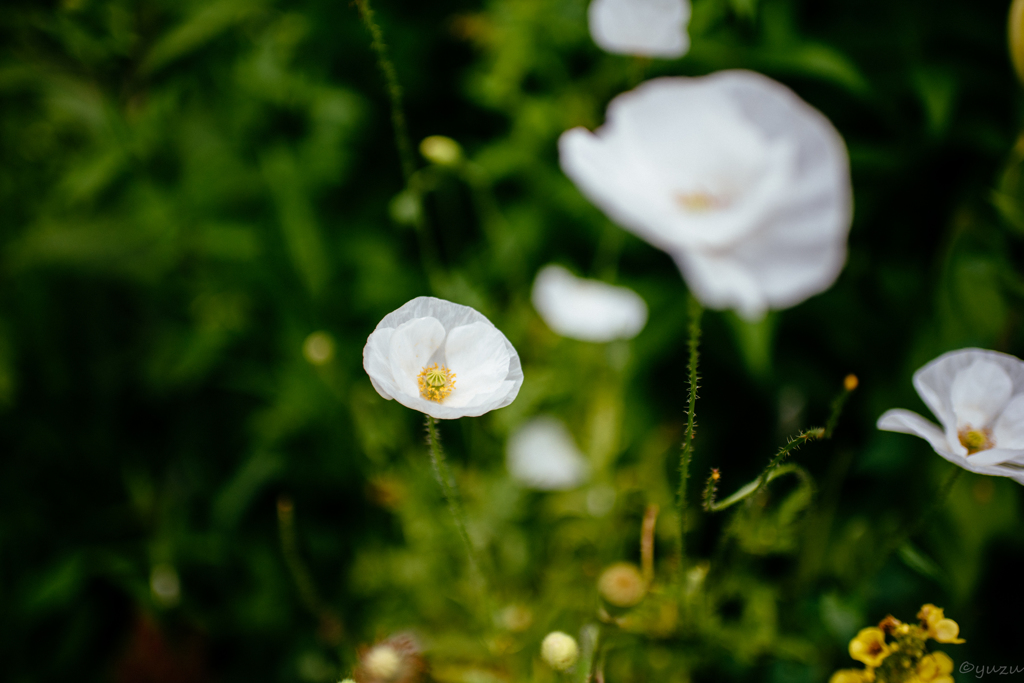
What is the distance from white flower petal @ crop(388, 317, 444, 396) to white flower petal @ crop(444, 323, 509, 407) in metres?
0.01

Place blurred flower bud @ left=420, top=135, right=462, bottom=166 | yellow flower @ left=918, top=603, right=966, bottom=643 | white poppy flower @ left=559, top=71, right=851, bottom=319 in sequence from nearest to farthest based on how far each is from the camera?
white poppy flower @ left=559, top=71, right=851, bottom=319 → yellow flower @ left=918, top=603, right=966, bottom=643 → blurred flower bud @ left=420, top=135, right=462, bottom=166

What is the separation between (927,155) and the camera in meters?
0.92

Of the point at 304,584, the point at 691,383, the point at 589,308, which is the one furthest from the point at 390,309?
the point at 691,383

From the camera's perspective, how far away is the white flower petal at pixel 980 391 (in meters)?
0.47

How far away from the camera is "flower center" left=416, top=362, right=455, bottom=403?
17.3 inches

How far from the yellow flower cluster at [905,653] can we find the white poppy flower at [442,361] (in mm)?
363

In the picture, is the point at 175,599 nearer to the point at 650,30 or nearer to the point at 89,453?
the point at 89,453

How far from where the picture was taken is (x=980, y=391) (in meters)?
0.47

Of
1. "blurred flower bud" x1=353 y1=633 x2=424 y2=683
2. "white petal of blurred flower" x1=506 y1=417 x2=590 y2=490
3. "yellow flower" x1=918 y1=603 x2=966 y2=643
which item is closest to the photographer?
"yellow flower" x1=918 y1=603 x2=966 y2=643

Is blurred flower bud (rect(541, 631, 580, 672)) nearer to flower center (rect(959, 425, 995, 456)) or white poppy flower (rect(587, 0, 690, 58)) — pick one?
flower center (rect(959, 425, 995, 456))

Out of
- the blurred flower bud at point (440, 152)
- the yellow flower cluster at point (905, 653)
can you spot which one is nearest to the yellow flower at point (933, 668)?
the yellow flower cluster at point (905, 653)

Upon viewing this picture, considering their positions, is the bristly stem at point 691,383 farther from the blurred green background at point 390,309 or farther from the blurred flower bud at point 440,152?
the blurred flower bud at point 440,152

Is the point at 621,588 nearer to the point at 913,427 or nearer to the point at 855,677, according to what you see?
the point at 855,677

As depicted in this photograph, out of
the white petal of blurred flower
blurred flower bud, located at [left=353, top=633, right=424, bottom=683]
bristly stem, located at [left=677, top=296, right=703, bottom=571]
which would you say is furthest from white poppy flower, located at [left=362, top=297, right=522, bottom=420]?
the white petal of blurred flower
